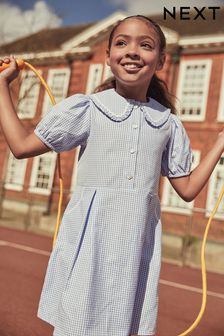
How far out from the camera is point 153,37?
2.03m

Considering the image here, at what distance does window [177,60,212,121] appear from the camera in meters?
17.5

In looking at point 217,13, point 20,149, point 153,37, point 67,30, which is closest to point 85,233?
point 20,149

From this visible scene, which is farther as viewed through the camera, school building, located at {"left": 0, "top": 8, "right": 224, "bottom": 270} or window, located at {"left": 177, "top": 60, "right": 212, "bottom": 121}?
window, located at {"left": 177, "top": 60, "right": 212, "bottom": 121}

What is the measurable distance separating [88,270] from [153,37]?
3.39 ft

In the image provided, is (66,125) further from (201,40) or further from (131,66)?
(201,40)

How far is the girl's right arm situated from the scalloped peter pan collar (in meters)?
0.33

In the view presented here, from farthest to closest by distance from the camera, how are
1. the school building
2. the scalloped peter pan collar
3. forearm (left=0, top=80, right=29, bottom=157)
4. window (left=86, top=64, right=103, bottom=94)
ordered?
window (left=86, top=64, right=103, bottom=94) < the school building < the scalloped peter pan collar < forearm (left=0, top=80, right=29, bottom=157)

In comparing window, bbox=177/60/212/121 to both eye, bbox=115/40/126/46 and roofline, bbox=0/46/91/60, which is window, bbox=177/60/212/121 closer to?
roofline, bbox=0/46/91/60

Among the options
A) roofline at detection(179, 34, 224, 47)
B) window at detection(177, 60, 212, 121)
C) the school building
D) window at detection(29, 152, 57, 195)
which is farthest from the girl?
window at detection(29, 152, 57, 195)

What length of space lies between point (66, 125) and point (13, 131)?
0.25m

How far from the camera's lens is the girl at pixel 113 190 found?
72.1 inches

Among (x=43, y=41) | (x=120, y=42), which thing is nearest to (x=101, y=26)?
(x=43, y=41)

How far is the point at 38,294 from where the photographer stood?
244 inches

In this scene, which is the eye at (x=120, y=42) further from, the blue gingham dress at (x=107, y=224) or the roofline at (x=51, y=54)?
the roofline at (x=51, y=54)
